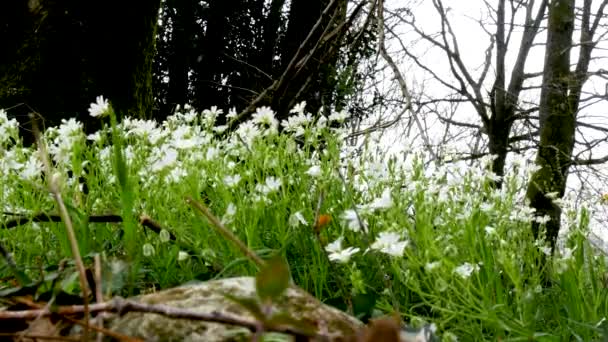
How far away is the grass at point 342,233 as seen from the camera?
1387 millimetres

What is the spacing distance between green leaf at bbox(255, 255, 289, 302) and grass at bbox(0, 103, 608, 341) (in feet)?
2.67

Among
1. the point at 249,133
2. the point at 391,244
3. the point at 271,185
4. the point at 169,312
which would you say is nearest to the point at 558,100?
the point at 249,133

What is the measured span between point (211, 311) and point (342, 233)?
0.87 meters

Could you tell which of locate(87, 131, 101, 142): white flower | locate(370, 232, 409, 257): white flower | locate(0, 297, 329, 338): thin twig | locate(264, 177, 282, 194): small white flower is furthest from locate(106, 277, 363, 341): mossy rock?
locate(87, 131, 101, 142): white flower

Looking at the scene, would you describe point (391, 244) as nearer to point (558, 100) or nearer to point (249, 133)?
point (249, 133)

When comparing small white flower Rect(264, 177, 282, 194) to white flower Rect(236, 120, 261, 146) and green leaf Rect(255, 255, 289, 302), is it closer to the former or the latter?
white flower Rect(236, 120, 261, 146)

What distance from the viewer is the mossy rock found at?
67 cm

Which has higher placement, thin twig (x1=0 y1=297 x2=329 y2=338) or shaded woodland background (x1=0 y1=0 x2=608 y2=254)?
shaded woodland background (x1=0 y1=0 x2=608 y2=254)

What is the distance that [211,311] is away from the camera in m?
0.66

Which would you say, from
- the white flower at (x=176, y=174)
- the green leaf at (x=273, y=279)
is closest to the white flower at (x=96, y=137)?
the white flower at (x=176, y=174)

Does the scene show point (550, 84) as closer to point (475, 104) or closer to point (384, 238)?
point (475, 104)

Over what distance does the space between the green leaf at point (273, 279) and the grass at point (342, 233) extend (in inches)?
32.1

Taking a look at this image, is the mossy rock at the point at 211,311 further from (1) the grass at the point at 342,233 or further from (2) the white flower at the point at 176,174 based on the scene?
(2) the white flower at the point at 176,174

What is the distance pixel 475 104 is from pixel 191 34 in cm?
623
